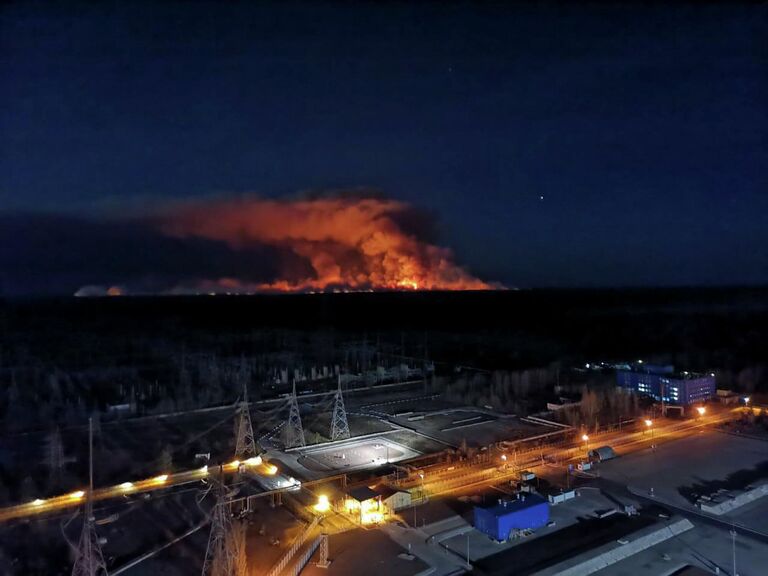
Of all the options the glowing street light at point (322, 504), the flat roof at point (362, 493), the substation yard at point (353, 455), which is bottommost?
the glowing street light at point (322, 504)

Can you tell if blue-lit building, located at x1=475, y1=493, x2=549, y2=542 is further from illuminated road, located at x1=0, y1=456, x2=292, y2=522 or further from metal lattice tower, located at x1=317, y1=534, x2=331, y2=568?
illuminated road, located at x1=0, y1=456, x2=292, y2=522

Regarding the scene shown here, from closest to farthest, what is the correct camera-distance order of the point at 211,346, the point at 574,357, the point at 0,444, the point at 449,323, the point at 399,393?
1. the point at 0,444
2. the point at 399,393
3. the point at 574,357
4. the point at 211,346
5. the point at 449,323

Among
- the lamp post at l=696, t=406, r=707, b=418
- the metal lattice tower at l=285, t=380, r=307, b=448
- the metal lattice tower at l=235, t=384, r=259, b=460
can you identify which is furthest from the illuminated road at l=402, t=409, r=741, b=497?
the metal lattice tower at l=235, t=384, r=259, b=460

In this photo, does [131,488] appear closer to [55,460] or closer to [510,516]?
[55,460]

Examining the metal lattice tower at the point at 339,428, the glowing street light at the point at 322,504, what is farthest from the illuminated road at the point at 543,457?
the metal lattice tower at the point at 339,428

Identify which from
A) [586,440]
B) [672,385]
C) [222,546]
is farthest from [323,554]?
[672,385]

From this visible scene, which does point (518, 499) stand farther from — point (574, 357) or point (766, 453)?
point (574, 357)

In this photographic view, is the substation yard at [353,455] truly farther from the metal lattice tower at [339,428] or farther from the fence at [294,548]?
the fence at [294,548]

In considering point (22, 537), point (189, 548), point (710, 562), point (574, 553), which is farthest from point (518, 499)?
point (22, 537)
